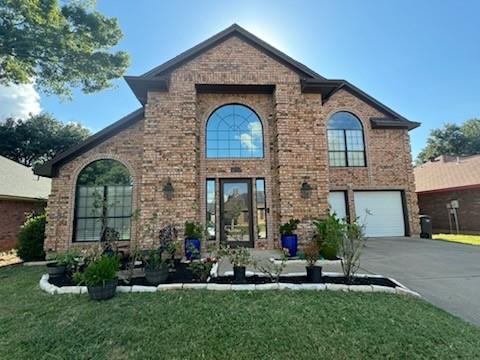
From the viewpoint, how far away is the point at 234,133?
8.31 meters

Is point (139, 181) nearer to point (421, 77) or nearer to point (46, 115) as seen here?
point (421, 77)

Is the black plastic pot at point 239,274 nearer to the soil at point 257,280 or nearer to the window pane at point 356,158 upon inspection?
the soil at point 257,280

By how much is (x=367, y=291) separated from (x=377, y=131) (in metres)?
10.5

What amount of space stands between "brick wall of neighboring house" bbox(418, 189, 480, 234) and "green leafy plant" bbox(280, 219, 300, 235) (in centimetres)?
1297

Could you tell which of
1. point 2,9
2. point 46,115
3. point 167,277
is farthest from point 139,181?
point 46,115

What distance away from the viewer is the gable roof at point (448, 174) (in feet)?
44.4

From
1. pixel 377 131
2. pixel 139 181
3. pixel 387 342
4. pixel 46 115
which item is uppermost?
pixel 46 115

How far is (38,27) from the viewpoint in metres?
8.65

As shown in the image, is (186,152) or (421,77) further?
(421,77)

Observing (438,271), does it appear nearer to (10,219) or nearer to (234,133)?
(234,133)

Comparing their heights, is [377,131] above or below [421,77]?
below

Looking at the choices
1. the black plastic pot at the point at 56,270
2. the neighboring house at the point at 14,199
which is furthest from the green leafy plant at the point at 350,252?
the neighboring house at the point at 14,199

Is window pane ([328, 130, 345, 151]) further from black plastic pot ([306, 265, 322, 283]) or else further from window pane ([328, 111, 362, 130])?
black plastic pot ([306, 265, 322, 283])

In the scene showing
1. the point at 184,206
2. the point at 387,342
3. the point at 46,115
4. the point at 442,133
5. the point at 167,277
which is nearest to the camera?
the point at 387,342
